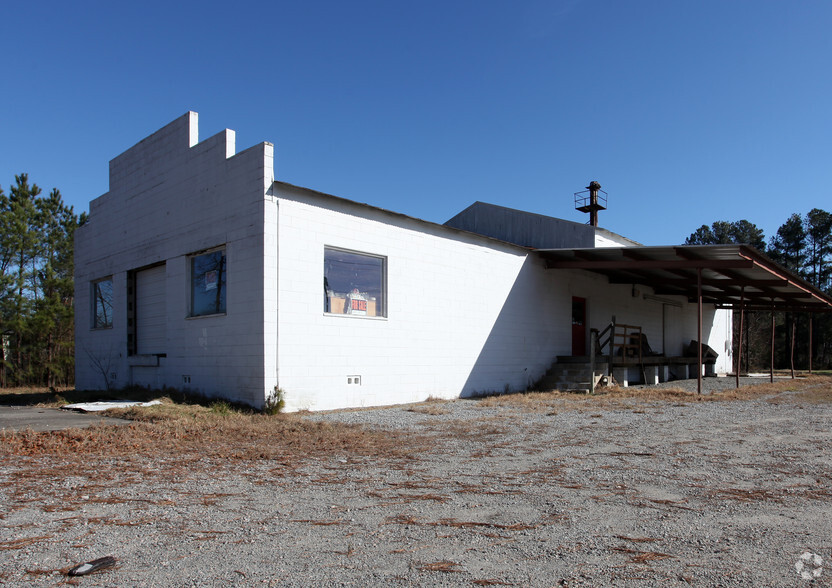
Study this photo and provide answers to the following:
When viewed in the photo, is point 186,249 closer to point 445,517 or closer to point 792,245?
point 445,517

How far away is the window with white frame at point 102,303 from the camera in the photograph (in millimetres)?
16281

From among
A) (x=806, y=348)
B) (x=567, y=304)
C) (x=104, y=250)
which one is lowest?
(x=806, y=348)

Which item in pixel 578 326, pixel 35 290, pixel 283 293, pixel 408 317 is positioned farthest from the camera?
pixel 35 290

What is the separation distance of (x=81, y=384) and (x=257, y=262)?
908 cm

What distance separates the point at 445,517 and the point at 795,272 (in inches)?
2308

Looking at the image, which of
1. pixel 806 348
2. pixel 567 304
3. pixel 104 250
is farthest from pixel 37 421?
pixel 806 348

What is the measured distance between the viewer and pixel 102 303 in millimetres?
16656

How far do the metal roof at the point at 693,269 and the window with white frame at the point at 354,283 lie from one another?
5853 millimetres

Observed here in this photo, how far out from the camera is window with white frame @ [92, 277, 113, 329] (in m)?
16.3

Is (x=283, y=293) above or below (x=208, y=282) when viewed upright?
below

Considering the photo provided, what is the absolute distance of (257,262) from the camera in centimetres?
1136

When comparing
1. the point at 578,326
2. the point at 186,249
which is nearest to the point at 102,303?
the point at 186,249

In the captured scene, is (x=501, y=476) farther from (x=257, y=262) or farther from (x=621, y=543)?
(x=257, y=262)

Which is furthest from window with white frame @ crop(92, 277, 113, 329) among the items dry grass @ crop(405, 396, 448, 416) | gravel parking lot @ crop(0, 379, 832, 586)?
gravel parking lot @ crop(0, 379, 832, 586)
